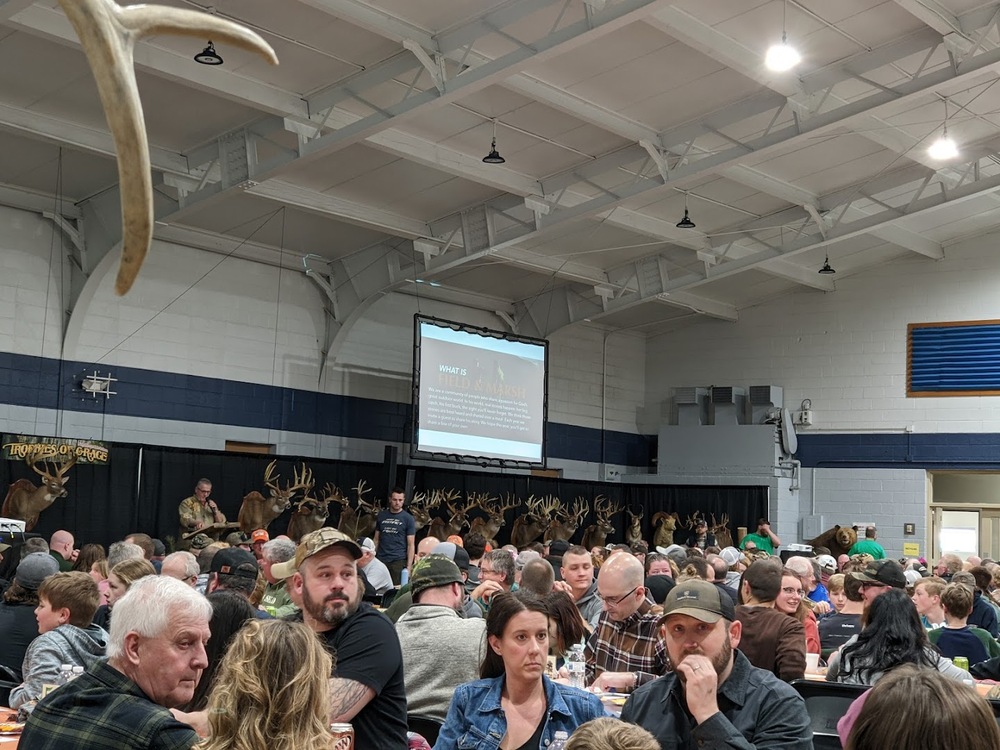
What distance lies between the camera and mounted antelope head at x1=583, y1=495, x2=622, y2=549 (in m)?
19.6

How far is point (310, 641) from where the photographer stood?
8.34 feet

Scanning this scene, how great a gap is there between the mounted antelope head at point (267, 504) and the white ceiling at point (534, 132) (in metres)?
2.82

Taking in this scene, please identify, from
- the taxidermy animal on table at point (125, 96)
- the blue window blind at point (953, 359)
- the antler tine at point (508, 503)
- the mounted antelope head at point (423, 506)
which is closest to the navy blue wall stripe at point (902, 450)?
the blue window blind at point (953, 359)

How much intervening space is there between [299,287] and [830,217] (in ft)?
25.2

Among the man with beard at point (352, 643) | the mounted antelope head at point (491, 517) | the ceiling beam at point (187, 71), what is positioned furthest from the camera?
the mounted antelope head at point (491, 517)

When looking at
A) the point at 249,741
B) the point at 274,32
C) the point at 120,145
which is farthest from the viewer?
the point at 274,32

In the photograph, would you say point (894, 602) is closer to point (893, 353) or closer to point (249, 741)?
point (249, 741)

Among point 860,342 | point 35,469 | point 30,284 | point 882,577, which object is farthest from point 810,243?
point 882,577

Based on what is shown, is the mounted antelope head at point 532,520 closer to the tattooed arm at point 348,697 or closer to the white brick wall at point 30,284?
the white brick wall at point 30,284

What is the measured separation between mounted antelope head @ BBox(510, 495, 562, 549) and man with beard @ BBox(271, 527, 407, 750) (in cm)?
1449

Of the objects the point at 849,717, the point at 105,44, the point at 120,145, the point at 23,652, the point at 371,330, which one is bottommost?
the point at 23,652

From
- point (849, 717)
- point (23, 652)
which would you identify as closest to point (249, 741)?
point (849, 717)

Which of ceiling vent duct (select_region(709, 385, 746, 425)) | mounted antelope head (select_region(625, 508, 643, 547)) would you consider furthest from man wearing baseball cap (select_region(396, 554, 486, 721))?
ceiling vent duct (select_region(709, 385, 746, 425))

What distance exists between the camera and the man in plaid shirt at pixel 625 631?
525cm
